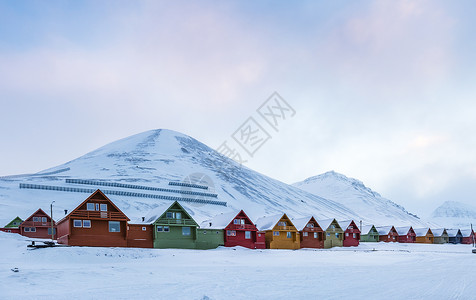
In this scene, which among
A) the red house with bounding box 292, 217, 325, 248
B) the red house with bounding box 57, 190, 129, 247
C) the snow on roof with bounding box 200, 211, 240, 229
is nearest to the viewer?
the red house with bounding box 57, 190, 129, 247

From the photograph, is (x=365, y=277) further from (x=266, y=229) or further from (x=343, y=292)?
(x=266, y=229)

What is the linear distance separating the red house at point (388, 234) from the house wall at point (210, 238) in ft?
203

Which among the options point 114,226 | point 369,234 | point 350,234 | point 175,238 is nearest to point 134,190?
point 369,234

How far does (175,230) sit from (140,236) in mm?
5159

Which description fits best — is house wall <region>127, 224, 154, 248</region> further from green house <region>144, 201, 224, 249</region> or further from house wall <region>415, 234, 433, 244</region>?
house wall <region>415, 234, 433, 244</region>

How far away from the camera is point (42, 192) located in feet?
Answer: 403

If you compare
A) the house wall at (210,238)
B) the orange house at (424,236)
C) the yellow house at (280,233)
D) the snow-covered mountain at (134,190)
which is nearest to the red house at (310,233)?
the yellow house at (280,233)

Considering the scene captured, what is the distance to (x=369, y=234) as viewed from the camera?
102m

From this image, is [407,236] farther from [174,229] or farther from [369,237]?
[174,229]

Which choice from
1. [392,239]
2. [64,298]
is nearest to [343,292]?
[64,298]

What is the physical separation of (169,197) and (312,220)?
251ft

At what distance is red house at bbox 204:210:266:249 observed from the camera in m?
63.1

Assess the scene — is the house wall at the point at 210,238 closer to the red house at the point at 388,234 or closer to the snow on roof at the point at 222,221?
the snow on roof at the point at 222,221

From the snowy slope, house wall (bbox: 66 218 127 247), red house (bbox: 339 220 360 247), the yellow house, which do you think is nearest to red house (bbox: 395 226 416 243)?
red house (bbox: 339 220 360 247)
